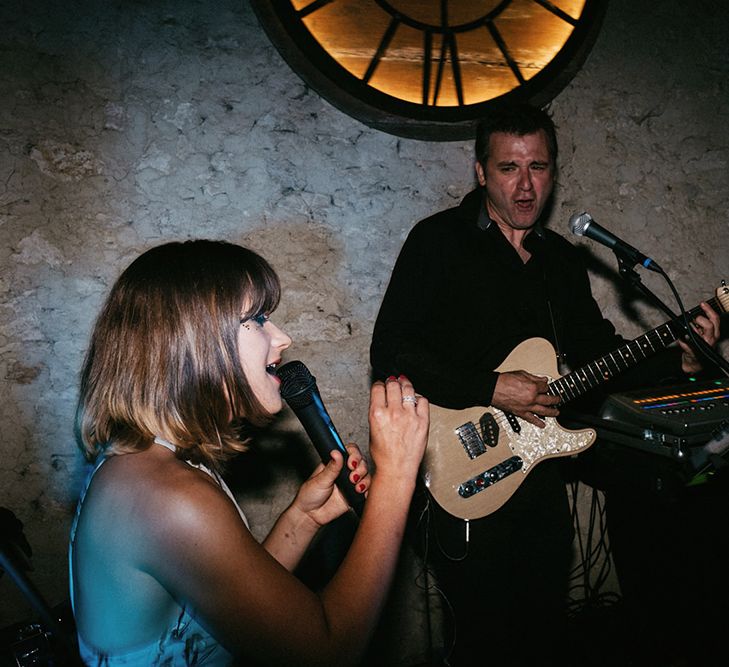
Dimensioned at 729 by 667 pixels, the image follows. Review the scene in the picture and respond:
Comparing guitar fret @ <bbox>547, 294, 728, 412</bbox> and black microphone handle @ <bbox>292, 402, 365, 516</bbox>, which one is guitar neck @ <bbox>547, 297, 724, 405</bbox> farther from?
black microphone handle @ <bbox>292, 402, 365, 516</bbox>

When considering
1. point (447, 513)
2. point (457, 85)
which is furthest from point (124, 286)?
point (457, 85)

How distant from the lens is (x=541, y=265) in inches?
93.5

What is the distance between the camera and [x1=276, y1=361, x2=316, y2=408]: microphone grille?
4.00 feet

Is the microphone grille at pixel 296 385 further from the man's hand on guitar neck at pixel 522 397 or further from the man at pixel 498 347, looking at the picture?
the man's hand on guitar neck at pixel 522 397

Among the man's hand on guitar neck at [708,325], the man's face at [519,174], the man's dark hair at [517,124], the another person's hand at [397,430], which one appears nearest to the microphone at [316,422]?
the another person's hand at [397,430]

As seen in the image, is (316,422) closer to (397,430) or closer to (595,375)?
(397,430)

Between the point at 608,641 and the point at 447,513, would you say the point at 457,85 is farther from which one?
the point at 608,641

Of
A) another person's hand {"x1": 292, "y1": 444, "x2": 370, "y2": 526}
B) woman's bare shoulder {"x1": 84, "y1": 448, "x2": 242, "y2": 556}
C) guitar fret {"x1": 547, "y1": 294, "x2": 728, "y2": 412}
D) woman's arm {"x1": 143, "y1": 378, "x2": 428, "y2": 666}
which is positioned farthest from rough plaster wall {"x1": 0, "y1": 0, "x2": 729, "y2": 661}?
woman's arm {"x1": 143, "y1": 378, "x2": 428, "y2": 666}

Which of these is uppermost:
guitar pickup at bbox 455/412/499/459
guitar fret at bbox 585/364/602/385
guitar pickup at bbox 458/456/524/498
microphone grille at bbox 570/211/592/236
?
microphone grille at bbox 570/211/592/236

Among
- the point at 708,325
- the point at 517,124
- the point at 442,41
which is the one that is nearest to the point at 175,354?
the point at 517,124

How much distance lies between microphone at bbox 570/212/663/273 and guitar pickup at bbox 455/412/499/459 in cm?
78

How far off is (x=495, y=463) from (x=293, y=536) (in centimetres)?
96

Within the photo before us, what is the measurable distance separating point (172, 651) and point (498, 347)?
1583mm

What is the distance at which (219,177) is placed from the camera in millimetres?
→ 2383
